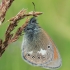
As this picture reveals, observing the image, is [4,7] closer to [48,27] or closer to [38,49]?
[38,49]

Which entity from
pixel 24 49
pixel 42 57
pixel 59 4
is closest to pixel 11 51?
pixel 42 57

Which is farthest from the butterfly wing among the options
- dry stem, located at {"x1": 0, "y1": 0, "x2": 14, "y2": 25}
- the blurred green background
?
dry stem, located at {"x1": 0, "y1": 0, "x2": 14, "y2": 25}

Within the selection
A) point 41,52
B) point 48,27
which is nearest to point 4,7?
point 41,52

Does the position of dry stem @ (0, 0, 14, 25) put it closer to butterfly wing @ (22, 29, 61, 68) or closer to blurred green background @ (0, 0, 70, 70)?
butterfly wing @ (22, 29, 61, 68)

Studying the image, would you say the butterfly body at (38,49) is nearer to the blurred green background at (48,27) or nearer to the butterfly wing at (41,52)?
the butterfly wing at (41,52)

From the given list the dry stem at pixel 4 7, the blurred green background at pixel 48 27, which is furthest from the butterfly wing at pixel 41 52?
the dry stem at pixel 4 7

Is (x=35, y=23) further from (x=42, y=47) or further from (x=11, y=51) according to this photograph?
(x=11, y=51)
